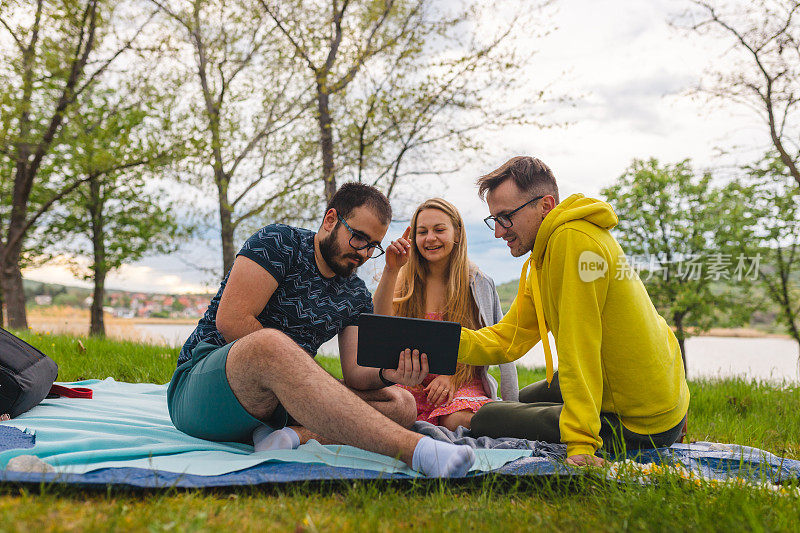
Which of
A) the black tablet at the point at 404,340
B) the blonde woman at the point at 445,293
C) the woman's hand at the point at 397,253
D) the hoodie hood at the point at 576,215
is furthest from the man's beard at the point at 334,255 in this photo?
the hoodie hood at the point at 576,215

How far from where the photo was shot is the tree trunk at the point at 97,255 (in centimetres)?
1512

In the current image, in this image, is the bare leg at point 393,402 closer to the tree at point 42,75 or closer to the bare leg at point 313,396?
the bare leg at point 313,396

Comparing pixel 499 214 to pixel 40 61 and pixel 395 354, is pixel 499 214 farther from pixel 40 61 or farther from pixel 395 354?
pixel 40 61

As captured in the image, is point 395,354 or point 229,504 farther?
point 395,354

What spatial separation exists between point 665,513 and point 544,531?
0.45 meters

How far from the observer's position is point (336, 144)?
852 centimetres

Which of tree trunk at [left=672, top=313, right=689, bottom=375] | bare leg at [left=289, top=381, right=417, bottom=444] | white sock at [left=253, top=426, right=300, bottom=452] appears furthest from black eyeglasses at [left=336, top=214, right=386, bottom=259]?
tree trunk at [left=672, top=313, right=689, bottom=375]

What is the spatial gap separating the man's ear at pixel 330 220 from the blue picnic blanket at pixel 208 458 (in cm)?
128

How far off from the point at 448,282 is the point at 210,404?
7.07ft

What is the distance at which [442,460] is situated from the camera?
2.22m

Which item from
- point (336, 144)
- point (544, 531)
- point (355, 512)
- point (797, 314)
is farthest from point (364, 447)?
point (797, 314)

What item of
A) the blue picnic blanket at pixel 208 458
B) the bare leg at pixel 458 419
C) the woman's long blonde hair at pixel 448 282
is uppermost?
the woman's long blonde hair at pixel 448 282

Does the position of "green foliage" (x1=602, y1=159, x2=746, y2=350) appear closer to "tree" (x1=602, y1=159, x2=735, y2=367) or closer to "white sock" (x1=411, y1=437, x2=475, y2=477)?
"tree" (x1=602, y1=159, x2=735, y2=367)

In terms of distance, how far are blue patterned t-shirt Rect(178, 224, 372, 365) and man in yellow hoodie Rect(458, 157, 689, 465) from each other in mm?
871
